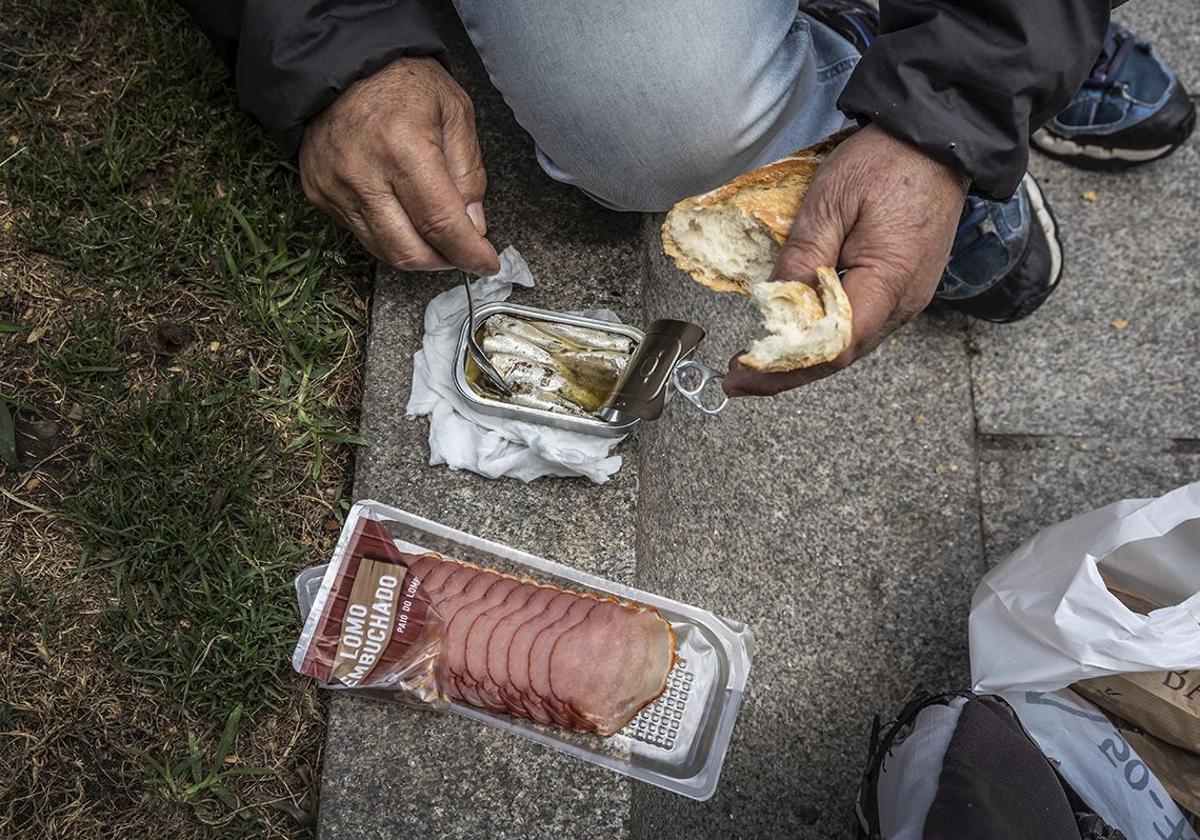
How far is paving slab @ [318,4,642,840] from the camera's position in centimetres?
180

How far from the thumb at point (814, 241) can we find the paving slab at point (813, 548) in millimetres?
590

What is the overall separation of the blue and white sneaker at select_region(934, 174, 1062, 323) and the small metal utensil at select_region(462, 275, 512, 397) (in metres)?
1.22

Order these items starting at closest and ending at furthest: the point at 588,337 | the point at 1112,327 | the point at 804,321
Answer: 1. the point at 804,321
2. the point at 588,337
3. the point at 1112,327

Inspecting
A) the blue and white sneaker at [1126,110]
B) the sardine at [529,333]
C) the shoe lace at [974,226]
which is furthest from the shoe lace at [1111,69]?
the sardine at [529,333]

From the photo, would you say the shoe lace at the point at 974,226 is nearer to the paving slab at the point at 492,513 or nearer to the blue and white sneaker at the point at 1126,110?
the blue and white sneaker at the point at 1126,110

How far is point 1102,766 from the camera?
186cm

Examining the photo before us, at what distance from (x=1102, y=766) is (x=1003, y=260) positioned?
121cm

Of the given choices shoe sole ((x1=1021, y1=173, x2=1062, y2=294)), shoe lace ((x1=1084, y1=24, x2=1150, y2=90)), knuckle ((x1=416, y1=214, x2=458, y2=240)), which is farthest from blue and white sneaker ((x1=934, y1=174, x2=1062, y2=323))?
knuckle ((x1=416, y1=214, x2=458, y2=240))

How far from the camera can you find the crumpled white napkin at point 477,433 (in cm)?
196

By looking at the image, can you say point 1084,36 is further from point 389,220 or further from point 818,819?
point 818,819

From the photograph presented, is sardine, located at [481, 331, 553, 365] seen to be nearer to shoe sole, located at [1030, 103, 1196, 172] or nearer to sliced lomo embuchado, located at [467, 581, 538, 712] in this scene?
sliced lomo embuchado, located at [467, 581, 538, 712]

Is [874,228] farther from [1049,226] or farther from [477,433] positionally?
[1049,226]

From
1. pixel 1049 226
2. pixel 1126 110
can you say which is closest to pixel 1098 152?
pixel 1126 110

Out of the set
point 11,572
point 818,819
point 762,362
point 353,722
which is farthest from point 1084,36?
point 11,572
